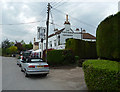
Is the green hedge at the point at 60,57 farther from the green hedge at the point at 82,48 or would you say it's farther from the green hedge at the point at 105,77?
the green hedge at the point at 105,77

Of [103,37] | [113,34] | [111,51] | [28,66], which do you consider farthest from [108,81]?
[28,66]

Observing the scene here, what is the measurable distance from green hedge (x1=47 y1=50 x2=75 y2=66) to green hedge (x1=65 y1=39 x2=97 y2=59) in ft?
4.00

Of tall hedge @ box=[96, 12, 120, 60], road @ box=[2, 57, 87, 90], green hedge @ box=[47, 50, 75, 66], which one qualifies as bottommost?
road @ box=[2, 57, 87, 90]

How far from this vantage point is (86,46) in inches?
699

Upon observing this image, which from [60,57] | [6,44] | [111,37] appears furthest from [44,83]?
[6,44]

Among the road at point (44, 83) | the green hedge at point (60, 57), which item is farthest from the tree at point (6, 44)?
the road at point (44, 83)

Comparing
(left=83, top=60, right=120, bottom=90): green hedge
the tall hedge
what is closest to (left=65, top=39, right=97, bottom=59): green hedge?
the tall hedge

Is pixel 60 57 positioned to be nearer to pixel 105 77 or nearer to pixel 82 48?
pixel 82 48

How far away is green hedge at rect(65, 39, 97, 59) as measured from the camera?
A: 1681cm

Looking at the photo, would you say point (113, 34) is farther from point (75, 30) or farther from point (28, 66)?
point (75, 30)

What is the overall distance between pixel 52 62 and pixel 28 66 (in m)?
7.35

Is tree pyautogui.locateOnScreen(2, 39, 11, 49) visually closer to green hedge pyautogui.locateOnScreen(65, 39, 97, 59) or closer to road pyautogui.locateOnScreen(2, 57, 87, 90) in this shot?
green hedge pyautogui.locateOnScreen(65, 39, 97, 59)

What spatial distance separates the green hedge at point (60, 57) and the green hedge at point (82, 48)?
1220 millimetres

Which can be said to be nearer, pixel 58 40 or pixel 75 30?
pixel 58 40
